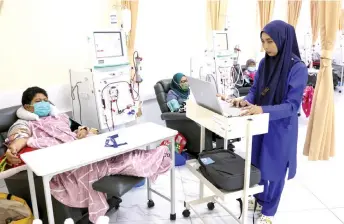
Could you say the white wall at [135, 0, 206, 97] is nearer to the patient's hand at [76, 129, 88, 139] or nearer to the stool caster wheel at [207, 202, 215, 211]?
the patient's hand at [76, 129, 88, 139]

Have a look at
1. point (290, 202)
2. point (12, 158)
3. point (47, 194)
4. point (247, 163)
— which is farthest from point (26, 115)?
point (290, 202)

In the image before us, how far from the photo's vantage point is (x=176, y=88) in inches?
134

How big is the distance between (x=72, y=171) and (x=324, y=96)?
249 centimetres

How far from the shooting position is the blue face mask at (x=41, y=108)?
2293 millimetres

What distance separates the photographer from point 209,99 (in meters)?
1.66

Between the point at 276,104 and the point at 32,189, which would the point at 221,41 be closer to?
the point at 276,104

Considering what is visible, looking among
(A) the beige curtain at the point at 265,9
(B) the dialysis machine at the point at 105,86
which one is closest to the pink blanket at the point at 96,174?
(B) the dialysis machine at the point at 105,86

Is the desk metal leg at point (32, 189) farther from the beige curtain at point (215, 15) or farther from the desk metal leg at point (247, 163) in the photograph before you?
the beige curtain at point (215, 15)

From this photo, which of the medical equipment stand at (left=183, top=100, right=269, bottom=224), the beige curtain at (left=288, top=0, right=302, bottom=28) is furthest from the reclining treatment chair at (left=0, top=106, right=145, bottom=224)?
the beige curtain at (left=288, top=0, right=302, bottom=28)

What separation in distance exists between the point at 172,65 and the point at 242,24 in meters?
2.00

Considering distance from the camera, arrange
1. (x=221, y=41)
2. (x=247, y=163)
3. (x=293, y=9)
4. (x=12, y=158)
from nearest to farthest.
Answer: (x=247, y=163)
(x=12, y=158)
(x=221, y=41)
(x=293, y=9)

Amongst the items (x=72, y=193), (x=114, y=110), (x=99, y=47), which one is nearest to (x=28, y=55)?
(x=99, y=47)

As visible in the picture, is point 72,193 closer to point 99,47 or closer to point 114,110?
point 114,110

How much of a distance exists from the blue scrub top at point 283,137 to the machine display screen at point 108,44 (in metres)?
1.57
